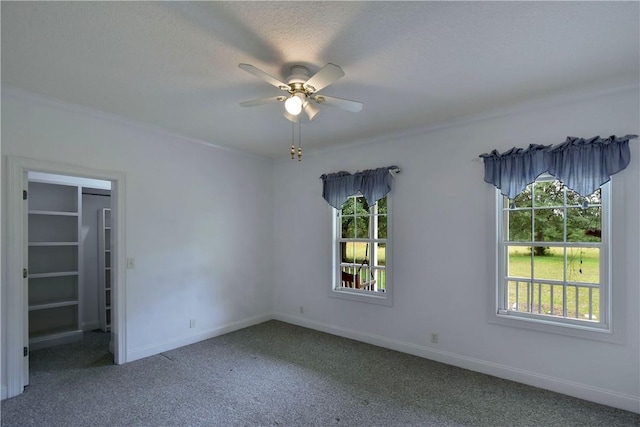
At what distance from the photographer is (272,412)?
2533mm

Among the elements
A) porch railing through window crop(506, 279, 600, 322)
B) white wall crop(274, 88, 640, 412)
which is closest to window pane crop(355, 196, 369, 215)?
white wall crop(274, 88, 640, 412)

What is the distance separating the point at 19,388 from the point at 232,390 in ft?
5.85

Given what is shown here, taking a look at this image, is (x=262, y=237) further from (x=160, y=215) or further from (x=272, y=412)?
(x=272, y=412)

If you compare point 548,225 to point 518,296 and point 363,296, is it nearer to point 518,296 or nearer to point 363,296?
point 518,296

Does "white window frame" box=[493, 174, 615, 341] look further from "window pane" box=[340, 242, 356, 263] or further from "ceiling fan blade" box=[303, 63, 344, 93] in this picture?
"ceiling fan blade" box=[303, 63, 344, 93]

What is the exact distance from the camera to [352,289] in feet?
14.2

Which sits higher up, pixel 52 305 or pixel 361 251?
pixel 361 251

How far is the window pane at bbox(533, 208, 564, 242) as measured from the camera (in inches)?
116

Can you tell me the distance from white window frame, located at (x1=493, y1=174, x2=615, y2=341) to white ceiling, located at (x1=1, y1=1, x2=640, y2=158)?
1.01 meters

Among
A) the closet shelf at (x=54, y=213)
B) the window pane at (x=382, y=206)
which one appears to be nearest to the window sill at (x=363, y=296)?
the window pane at (x=382, y=206)

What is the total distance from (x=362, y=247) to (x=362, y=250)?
0.13 feet

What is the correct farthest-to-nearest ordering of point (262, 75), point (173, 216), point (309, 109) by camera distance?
1. point (173, 216)
2. point (309, 109)
3. point (262, 75)

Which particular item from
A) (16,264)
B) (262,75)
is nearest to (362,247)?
(262,75)

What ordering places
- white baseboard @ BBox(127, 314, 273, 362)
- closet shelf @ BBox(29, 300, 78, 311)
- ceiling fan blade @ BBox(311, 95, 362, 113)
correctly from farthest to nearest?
closet shelf @ BBox(29, 300, 78, 311)
white baseboard @ BBox(127, 314, 273, 362)
ceiling fan blade @ BBox(311, 95, 362, 113)
